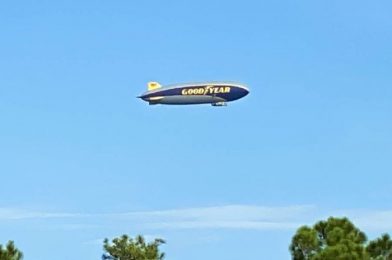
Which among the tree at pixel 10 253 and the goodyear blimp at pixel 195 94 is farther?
the goodyear blimp at pixel 195 94

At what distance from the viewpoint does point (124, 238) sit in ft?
244

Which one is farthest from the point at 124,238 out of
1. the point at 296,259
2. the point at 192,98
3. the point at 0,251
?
the point at 192,98

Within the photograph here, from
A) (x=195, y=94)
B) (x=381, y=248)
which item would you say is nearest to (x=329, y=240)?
(x=381, y=248)

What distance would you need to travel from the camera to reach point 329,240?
47.5 meters

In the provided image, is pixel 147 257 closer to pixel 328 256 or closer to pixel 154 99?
pixel 328 256

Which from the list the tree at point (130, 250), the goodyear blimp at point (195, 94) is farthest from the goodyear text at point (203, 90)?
the tree at point (130, 250)

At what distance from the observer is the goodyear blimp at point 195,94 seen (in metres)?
128

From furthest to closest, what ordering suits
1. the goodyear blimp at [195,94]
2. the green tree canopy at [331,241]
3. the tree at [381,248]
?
the goodyear blimp at [195,94] < the tree at [381,248] < the green tree canopy at [331,241]

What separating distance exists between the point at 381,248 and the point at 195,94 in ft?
262

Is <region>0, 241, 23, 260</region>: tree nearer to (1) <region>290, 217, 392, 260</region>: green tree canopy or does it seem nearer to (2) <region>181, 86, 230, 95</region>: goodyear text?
(1) <region>290, 217, 392, 260</region>: green tree canopy

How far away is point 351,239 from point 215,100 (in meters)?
82.6

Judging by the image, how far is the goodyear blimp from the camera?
419 feet

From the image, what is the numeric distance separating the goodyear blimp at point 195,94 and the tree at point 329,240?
8025cm

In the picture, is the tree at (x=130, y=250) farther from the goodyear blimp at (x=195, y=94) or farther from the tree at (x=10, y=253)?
the goodyear blimp at (x=195, y=94)
